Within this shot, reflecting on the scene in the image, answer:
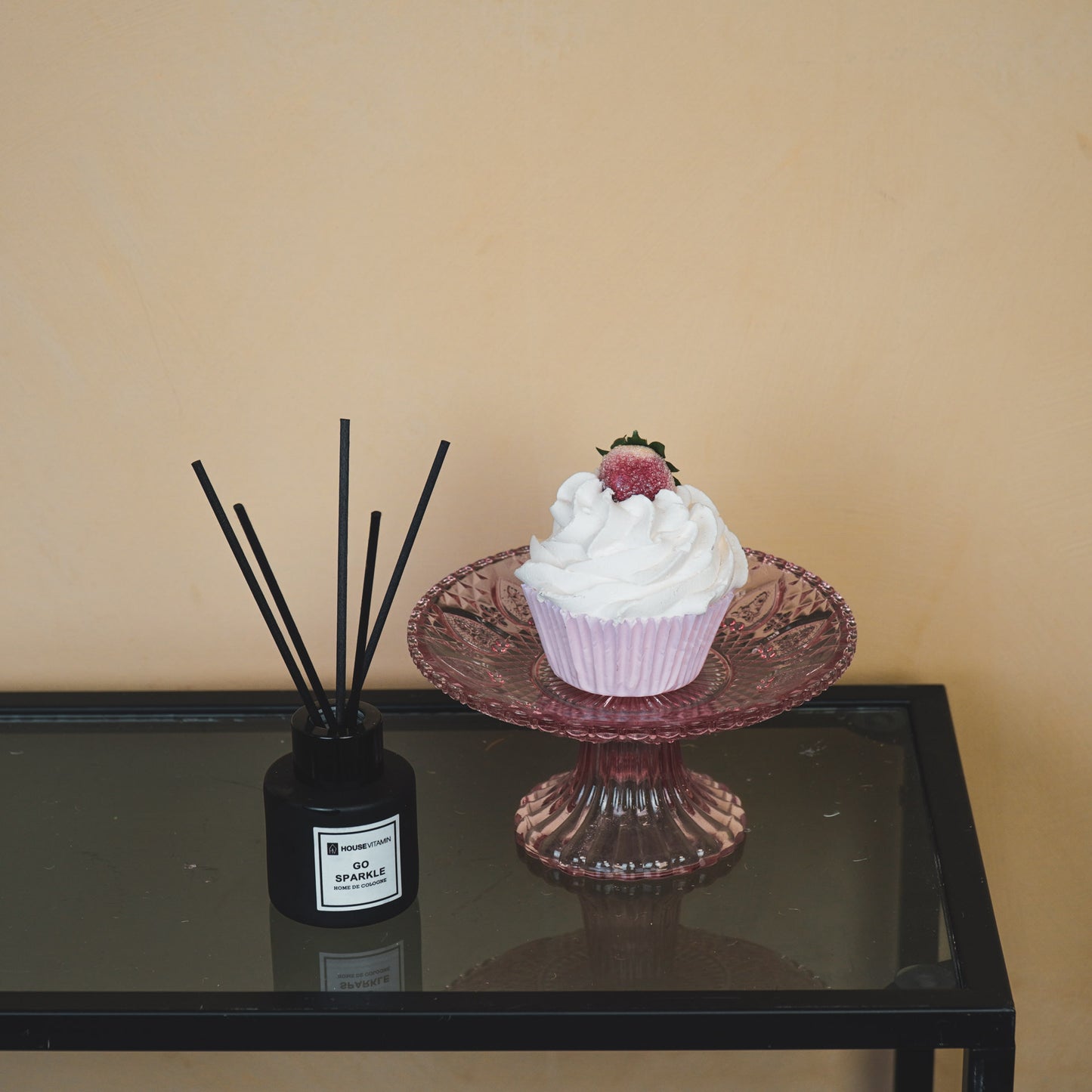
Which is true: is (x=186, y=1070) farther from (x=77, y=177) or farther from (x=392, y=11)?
(x=392, y=11)

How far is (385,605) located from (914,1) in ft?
1.80

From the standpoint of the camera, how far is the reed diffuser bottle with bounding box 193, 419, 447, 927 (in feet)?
2.29

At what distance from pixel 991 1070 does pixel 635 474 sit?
373 mm

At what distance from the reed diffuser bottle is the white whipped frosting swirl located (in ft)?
0.30

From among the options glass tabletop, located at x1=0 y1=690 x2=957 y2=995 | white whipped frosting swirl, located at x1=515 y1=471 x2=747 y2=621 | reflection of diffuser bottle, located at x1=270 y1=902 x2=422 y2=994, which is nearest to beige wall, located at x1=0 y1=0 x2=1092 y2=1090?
glass tabletop, located at x1=0 y1=690 x2=957 y2=995

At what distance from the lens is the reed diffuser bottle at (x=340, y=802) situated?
0.70 m

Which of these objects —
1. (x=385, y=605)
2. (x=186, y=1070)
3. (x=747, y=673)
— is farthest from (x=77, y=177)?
(x=186, y=1070)

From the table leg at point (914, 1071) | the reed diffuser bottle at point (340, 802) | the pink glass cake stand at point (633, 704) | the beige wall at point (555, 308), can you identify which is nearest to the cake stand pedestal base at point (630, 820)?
the pink glass cake stand at point (633, 704)

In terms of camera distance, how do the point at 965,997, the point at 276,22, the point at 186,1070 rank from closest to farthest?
1. the point at 965,997
2. the point at 276,22
3. the point at 186,1070

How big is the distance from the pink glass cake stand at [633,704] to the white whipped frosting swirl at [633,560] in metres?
0.07

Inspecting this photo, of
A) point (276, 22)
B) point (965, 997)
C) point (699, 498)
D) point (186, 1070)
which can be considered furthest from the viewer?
point (186, 1070)

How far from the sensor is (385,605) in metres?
0.74

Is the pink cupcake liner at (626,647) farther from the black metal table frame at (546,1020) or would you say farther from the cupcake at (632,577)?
the black metal table frame at (546,1020)

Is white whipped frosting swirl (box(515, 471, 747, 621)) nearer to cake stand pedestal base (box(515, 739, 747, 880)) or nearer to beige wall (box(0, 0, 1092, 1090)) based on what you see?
cake stand pedestal base (box(515, 739, 747, 880))
